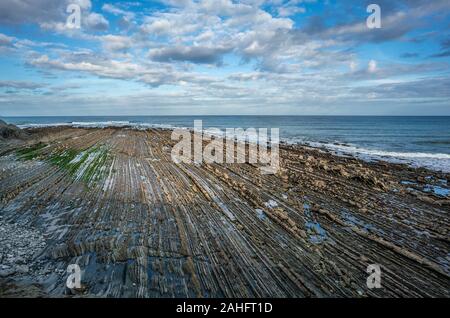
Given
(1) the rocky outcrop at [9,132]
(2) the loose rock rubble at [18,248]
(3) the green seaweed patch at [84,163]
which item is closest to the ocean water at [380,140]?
(3) the green seaweed patch at [84,163]

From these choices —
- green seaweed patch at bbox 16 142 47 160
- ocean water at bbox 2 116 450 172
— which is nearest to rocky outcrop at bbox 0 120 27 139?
green seaweed patch at bbox 16 142 47 160

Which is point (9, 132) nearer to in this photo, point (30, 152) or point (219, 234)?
point (30, 152)

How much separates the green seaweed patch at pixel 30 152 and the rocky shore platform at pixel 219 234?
15.6 feet

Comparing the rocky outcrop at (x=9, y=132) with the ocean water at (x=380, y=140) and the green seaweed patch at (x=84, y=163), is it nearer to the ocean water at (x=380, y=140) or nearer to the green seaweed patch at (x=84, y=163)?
the green seaweed patch at (x=84, y=163)

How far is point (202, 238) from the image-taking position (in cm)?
856

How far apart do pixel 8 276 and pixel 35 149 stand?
2224 cm

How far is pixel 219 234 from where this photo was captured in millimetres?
8867

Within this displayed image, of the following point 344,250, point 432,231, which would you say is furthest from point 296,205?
point 432,231

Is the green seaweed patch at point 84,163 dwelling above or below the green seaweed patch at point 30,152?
below

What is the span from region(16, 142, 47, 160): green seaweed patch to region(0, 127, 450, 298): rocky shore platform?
188 inches

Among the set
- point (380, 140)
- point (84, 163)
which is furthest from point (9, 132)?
point (380, 140)

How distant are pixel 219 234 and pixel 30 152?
71.9ft

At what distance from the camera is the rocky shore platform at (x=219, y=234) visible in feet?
20.6
